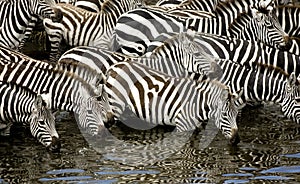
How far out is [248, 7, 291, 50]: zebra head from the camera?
51.6 feet

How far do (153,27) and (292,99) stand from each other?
10.7 feet

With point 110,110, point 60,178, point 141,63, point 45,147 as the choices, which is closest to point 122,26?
point 141,63

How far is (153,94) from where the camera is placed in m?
13.8

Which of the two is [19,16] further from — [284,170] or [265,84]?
[284,170]

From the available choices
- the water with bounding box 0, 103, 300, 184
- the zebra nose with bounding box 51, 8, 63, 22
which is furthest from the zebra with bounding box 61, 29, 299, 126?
the zebra nose with bounding box 51, 8, 63, 22

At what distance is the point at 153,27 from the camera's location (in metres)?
16.0

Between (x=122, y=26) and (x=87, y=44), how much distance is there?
3.08 feet

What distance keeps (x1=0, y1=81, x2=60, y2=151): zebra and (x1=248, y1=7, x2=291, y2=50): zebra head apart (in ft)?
14.8

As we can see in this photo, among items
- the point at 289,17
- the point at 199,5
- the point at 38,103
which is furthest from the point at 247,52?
the point at 38,103

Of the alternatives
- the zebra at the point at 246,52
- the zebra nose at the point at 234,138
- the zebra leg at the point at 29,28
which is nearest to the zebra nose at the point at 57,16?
the zebra leg at the point at 29,28

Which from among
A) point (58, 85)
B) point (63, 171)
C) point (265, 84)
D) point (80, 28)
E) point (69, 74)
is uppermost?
point (80, 28)

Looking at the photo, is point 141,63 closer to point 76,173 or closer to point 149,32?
point 149,32

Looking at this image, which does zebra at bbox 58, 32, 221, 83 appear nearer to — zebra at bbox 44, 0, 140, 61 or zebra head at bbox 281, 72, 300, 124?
zebra head at bbox 281, 72, 300, 124

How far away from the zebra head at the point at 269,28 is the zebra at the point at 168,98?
→ 249 cm
